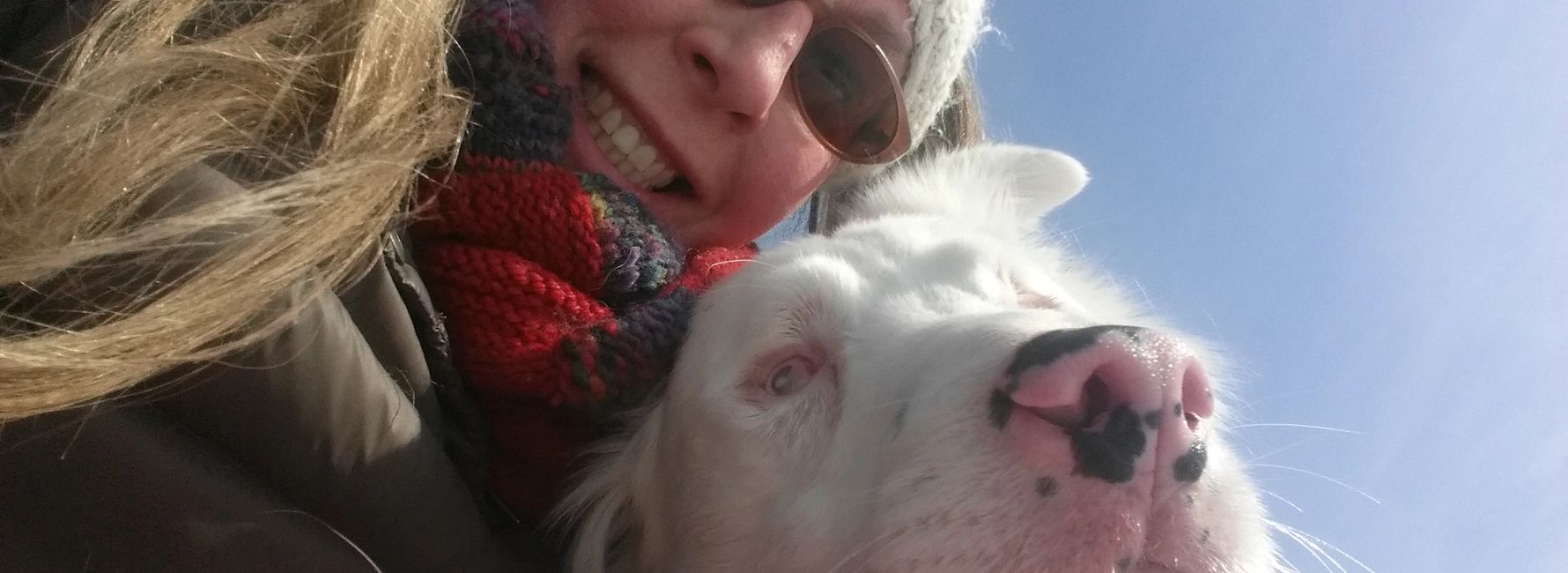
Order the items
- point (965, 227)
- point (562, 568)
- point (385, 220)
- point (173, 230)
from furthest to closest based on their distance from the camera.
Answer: point (965, 227) → point (562, 568) → point (385, 220) → point (173, 230)

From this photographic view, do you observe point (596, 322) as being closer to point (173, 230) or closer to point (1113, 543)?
point (173, 230)

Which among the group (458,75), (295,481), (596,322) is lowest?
(295,481)

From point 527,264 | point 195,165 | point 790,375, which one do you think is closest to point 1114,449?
point 790,375

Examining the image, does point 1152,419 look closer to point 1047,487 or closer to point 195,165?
point 1047,487

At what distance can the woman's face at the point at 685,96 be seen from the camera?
4.20 feet

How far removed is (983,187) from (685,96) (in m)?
0.58

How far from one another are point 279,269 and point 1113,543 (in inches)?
27.0

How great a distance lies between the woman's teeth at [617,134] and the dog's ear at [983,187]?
1.37 feet

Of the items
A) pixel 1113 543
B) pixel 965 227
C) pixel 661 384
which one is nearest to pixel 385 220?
pixel 661 384

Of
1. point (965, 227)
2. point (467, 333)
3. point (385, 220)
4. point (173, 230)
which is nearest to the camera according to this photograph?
point (173, 230)

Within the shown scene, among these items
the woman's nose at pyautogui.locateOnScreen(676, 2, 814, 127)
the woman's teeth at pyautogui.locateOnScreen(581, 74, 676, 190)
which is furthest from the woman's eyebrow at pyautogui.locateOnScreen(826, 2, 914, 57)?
the woman's teeth at pyautogui.locateOnScreen(581, 74, 676, 190)

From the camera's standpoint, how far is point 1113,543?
734 millimetres

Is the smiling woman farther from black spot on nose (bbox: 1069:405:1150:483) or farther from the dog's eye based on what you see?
black spot on nose (bbox: 1069:405:1150:483)

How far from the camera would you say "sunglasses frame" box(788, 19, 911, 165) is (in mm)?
1486
